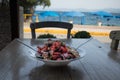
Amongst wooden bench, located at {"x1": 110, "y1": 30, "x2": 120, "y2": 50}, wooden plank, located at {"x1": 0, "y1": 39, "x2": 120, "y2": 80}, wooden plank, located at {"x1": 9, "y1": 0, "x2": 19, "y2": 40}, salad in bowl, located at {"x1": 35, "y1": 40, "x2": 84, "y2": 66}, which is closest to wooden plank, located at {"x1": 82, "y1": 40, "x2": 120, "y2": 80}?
wooden plank, located at {"x1": 0, "y1": 39, "x2": 120, "y2": 80}

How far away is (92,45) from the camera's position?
197 cm

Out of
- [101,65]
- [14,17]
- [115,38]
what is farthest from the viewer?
[14,17]

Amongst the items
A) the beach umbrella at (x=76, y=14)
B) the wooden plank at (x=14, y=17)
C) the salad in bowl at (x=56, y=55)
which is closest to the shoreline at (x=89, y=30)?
the beach umbrella at (x=76, y=14)

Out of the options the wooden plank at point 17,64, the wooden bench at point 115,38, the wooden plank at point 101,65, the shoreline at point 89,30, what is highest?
the wooden bench at point 115,38

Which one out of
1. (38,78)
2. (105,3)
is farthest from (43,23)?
(105,3)

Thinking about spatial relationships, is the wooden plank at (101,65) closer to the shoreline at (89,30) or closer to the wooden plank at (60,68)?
the wooden plank at (60,68)

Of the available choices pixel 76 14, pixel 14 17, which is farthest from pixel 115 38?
pixel 76 14

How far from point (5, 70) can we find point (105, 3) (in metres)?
3.17

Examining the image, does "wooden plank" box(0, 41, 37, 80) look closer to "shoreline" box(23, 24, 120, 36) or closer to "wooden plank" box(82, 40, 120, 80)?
"wooden plank" box(82, 40, 120, 80)

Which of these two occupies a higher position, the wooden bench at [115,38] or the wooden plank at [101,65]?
the wooden bench at [115,38]

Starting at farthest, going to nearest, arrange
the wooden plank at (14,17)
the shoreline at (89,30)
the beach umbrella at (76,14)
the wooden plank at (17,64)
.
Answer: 1. the beach umbrella at (76,14)
2. the shoreline at (89,30)
3. the wooden plank at (14,17)
4. the wooden plank at (17,64)

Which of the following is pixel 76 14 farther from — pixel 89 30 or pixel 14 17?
pixel 14 17

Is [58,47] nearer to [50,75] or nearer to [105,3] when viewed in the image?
[50,75]


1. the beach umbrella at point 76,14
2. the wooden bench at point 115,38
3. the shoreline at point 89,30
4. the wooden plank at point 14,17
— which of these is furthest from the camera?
the beach umbrella at point 76,14
